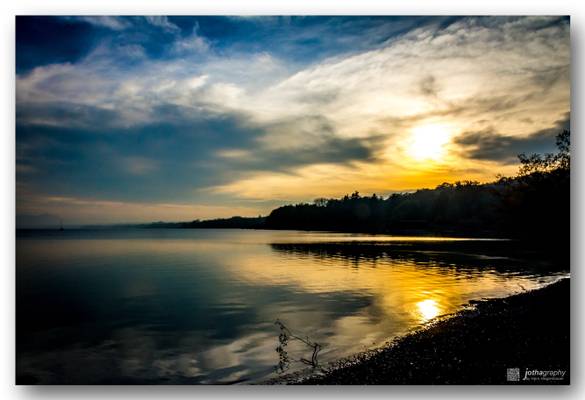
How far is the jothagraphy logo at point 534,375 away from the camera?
6742mm

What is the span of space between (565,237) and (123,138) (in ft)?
27.8

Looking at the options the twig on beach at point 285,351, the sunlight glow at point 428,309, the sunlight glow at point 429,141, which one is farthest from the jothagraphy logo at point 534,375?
the sunlight glow at point 429,141

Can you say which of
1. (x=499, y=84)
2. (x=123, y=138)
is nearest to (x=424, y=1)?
(x=499, y=84)

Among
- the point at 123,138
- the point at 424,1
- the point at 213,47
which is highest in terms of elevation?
the point at 424,1

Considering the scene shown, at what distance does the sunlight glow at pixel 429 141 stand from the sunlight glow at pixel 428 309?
14.0 feet

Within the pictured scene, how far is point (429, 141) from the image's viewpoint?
8664 millimetres

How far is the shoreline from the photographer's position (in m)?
6.59

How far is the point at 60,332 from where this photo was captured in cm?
898

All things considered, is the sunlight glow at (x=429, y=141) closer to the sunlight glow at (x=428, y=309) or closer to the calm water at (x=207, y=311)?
the calm water at (x=207, y=311)

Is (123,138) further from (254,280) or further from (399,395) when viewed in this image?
(254,280)

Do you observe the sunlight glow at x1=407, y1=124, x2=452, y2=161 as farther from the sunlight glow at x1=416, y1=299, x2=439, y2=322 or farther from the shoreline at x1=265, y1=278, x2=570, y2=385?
the sunlight glow at x1=416, y1=299, x2=439, y2=322

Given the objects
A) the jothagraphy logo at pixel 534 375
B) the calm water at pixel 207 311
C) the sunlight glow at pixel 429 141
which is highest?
the sunlight glow at pixel 429 141

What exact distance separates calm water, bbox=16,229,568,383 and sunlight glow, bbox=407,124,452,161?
3.18 m

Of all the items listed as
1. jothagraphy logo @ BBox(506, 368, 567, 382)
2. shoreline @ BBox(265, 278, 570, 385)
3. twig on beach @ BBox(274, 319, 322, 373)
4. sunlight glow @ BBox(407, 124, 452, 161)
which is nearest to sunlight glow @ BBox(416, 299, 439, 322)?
shoreline @ BBox(265, 278, 570, 385)
